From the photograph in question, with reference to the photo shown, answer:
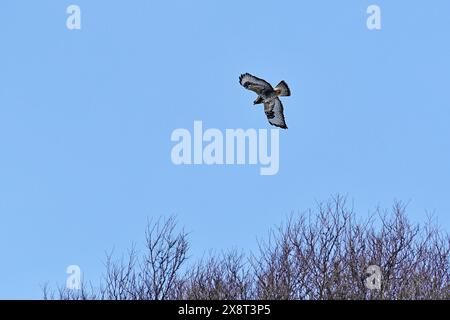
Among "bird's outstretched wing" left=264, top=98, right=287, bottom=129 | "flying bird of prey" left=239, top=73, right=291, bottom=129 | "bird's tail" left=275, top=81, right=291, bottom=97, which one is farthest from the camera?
"bird's tail" left=275, top=81, right=291, bottom=97

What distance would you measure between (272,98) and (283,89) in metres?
0.47

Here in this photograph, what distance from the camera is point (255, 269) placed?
31328 millimetres

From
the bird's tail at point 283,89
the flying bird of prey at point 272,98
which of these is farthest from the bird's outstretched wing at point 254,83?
the bird's tail at point 283,89

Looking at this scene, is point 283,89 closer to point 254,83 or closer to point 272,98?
point 272,98

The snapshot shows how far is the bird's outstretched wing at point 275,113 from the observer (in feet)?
87.0

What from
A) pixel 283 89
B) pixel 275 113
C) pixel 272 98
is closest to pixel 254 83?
pixel 272 98

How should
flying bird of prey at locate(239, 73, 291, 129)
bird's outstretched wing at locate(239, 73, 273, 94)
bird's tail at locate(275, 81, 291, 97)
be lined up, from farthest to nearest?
bird's tail at locate(275, 81, 291, 97) → flying bird of prey at locate(239, 73, 291, 129) → bird's outstretched wing at locate(239, 73, 273, 94)

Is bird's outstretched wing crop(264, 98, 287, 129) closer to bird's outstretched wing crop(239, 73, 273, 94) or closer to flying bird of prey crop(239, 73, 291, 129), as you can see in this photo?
flying bird of prey crop(239, 73, 291, 129)

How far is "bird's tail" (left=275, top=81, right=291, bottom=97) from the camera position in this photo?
26.9 meters

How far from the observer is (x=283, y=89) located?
2708 centimetres

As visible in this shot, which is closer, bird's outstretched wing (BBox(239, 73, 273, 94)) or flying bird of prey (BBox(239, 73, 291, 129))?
bird's outstretched wing (BBox(239, 73, 273, 94))

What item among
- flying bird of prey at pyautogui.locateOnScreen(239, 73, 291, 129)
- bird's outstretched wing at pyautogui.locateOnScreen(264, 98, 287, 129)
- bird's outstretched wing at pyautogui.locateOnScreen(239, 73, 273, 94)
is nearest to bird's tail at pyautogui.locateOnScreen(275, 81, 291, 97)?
flying bird of prey at pyautogui.locateOnScreen(239, 73, 291, 129)
